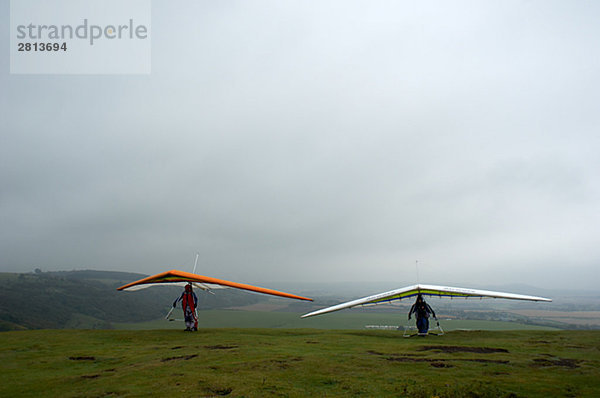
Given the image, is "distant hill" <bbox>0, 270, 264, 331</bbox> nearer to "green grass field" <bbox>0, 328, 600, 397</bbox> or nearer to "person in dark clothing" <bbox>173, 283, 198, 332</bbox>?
"person in dark clothing" <bbox>173, 283, 198, 332</bbox>

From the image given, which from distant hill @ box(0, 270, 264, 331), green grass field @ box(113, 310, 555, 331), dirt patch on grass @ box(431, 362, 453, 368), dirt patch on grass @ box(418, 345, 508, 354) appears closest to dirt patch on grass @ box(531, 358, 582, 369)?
dirt patch on grass @ box(418, 345, 508, 354)

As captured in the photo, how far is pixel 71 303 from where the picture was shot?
11512 cm

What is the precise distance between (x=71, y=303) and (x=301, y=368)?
13594 centimetres

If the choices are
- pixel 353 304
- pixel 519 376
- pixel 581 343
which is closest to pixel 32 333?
pixel 353 304

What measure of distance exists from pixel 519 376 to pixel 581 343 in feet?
23.2

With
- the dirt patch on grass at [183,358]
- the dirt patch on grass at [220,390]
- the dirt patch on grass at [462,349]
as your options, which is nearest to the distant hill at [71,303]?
the dirt patch on grass at [183,358]

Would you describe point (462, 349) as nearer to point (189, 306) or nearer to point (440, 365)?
point (440, 365)

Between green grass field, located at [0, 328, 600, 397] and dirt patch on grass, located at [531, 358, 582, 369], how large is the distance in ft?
0.11

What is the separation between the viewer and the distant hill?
93.6m

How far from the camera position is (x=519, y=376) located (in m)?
7.27

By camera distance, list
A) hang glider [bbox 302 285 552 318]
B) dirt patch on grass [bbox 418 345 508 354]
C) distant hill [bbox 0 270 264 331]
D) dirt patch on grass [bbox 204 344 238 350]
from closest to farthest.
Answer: dirt patch on grass [bbox 418 345 508 354], dirt patch on grass [bbox 204 344 238 350], hang glider [bbox 302 285 552 318], distant hill [bbox 0 270 264 331]

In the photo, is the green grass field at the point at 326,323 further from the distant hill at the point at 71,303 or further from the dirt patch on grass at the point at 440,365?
the distant hill at the point at 71,303

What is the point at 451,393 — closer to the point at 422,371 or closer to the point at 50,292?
the point at 422,371

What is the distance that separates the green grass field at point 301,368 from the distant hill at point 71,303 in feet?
298
